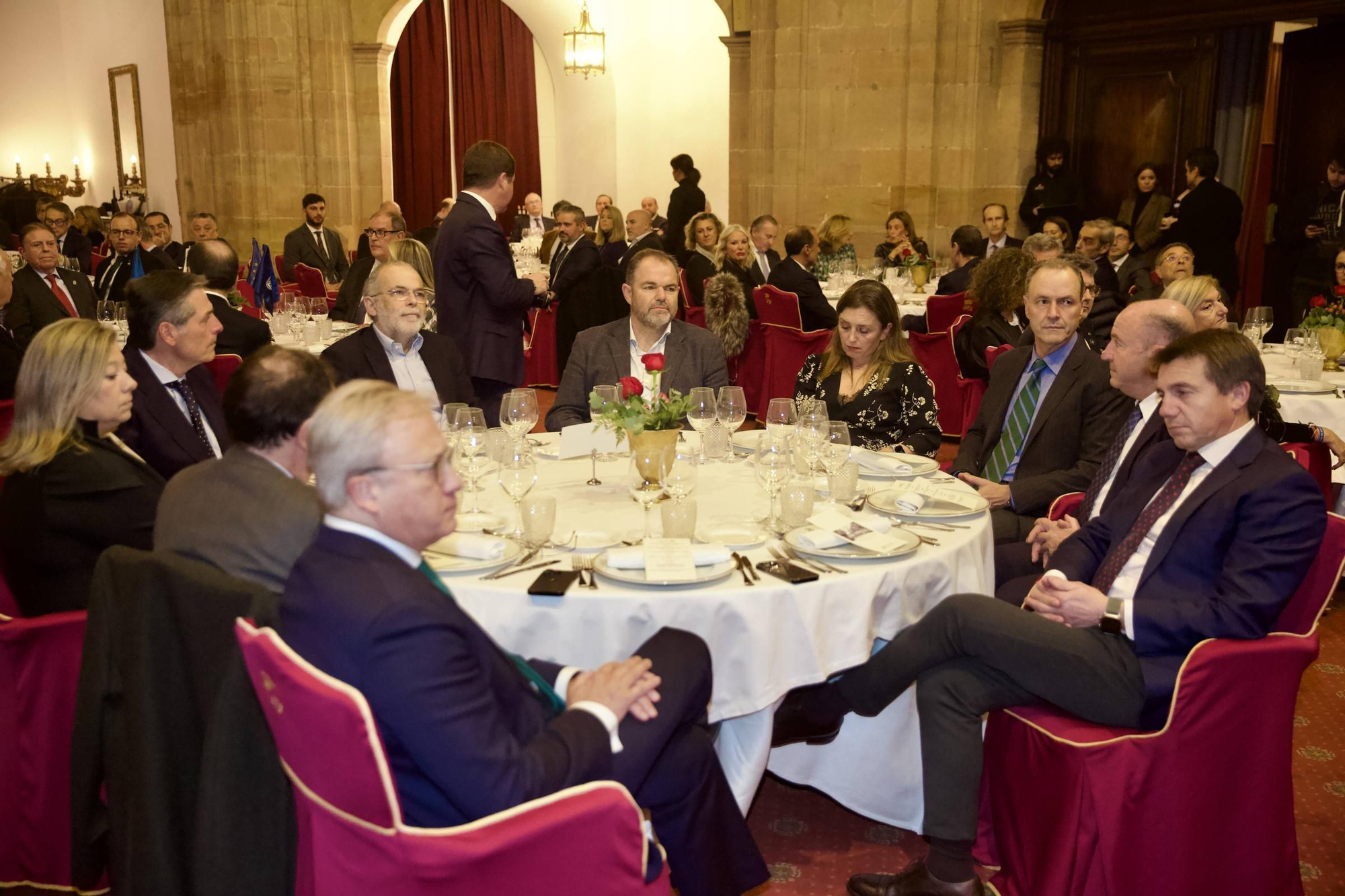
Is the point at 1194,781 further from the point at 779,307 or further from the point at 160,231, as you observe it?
the point at 160,231

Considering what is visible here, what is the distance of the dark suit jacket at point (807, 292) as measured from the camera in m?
7.26

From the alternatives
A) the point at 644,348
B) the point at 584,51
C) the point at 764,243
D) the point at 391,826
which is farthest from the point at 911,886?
the point at 584,51

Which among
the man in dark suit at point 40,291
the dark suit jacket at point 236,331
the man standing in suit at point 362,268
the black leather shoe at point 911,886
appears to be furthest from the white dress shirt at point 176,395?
the man standing in suit at point 362,268

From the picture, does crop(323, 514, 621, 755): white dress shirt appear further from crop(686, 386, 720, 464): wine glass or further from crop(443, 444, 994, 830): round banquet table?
crop(686, 386, 720, 464): wine glass

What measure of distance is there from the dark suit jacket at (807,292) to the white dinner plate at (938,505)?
4.20 m

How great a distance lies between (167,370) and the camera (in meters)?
3.60

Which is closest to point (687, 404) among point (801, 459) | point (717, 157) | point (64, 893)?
point (801, 459)

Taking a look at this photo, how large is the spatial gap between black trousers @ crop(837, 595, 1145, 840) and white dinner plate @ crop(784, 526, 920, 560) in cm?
A: 16

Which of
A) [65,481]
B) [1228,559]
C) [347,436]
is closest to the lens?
[347,436]

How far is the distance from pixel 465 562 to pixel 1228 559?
164 cm

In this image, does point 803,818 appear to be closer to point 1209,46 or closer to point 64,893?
point 64,893

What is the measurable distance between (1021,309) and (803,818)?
3.95 m

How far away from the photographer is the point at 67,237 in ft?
36.3

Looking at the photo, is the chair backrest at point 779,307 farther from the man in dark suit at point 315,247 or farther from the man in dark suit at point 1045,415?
the man in dark suit at point 315,247
